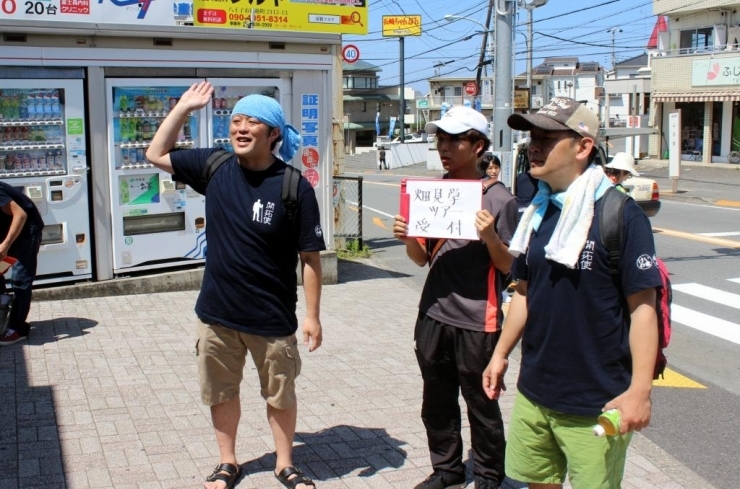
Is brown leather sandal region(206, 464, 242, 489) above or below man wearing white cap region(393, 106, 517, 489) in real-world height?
below

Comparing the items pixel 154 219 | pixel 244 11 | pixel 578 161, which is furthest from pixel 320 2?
pixel 578 161

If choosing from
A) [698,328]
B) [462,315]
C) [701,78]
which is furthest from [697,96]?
[462,315]

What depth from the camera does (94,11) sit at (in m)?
8.66

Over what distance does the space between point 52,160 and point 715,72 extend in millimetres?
31424

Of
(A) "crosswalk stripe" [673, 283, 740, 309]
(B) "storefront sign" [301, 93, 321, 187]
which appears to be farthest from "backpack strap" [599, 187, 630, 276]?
(A) "crosswalk stripe" [673, 283, 740, 309]

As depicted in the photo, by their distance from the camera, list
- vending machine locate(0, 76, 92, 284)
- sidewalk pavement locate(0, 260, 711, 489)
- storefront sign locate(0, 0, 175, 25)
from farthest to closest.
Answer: vending machine locate(0, 76, 92, 284) < storefront sign locate(0, 0, 175, 25) < sidewalk pavement locate(0, 260, 711, 489)

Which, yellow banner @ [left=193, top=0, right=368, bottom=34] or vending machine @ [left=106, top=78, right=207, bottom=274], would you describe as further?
yellow banner @ [left=193, top=0, right=368, bottom=34]

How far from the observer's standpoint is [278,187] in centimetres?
412

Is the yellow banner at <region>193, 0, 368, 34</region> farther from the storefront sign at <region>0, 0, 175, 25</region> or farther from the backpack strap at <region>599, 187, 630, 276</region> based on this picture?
the backpack strap at <region>599, 187, 630, 276</region>

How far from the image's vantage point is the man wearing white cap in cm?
409

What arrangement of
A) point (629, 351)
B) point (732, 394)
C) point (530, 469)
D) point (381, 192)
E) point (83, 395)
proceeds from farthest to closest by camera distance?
point (381, 192), point (732, 394), point (83, 395), point (530, 469), point (629, 351)

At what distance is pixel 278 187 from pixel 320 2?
22.5ft

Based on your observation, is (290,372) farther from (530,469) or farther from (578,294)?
(578,294)

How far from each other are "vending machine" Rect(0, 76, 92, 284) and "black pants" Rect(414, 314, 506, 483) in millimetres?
5553
